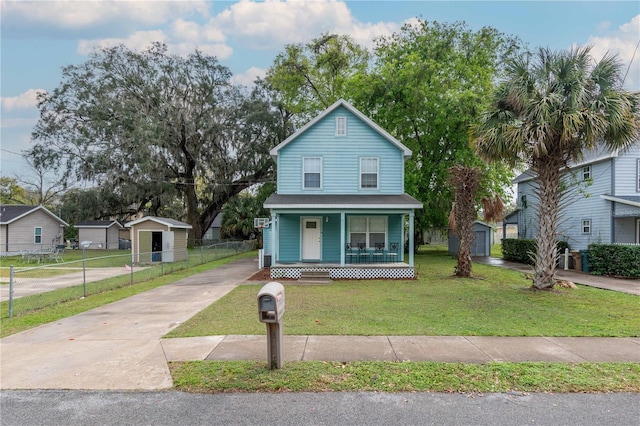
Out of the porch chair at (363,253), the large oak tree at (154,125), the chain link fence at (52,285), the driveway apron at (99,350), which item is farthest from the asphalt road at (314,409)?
the large oak tree at (154,125)

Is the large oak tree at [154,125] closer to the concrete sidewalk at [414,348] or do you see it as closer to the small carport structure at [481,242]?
the small carport structure at [481,242]

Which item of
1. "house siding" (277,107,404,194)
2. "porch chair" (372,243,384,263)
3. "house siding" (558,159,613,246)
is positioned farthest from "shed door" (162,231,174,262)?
"house siding" (558,159,613,246)

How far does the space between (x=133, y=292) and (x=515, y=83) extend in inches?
510

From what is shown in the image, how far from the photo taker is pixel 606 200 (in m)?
17.5

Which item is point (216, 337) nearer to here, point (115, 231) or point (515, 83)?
point (515, 83)

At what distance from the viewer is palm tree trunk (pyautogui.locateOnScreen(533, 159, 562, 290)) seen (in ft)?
35.9

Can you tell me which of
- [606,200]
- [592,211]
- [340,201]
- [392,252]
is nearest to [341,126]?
[340,201]

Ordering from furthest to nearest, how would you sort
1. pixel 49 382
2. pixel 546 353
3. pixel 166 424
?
pixel 546 353, pixel 49 382, pixel 166 424

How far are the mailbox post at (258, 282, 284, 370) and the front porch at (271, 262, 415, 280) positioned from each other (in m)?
9.99

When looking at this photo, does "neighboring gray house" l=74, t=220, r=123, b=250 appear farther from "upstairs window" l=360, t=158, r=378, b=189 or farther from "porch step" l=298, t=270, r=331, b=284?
"upstairs window" l=360, t=158, r=378, b=189

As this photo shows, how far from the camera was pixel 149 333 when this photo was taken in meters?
6.57

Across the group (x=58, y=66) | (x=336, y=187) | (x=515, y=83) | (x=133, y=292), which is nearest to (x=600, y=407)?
(x=515, y=83)

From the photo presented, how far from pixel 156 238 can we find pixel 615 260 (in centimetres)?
2311

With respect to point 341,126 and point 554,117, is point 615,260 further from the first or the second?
point 341,126
